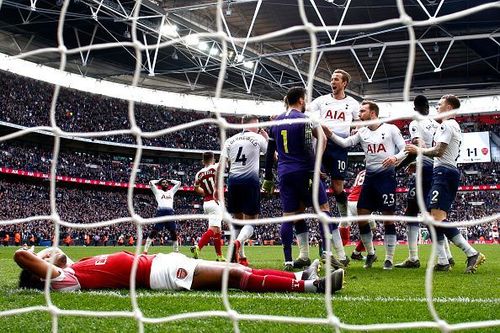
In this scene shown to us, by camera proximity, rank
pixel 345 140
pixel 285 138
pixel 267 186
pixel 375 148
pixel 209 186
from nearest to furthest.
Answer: pixel 285 138 → pixel 267 186 → pixel 345 140 → pixel 375 148 → pixel 209 186

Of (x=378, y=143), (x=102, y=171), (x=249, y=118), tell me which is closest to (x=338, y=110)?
(x=378, y=143)

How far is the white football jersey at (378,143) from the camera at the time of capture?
6.23m

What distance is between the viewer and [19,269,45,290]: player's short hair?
4188mm

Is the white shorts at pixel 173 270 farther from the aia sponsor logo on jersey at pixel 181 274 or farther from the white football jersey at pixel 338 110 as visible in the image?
the white football jersey at pixel 338 110

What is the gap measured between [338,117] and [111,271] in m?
3.45

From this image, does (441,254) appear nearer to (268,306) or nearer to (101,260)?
(268,306)

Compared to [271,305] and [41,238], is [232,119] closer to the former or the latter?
[41,238]

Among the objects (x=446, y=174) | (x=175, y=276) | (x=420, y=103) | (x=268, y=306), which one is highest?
(x=420, y=103)

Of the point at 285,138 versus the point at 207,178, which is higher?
the point at 285,138

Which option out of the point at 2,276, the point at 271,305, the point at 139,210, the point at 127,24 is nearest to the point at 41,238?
the point at 139,210

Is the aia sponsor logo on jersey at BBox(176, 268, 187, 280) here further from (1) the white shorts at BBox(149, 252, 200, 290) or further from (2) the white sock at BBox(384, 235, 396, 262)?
(2) the white sock at BBox(384, 235, 396, 262)

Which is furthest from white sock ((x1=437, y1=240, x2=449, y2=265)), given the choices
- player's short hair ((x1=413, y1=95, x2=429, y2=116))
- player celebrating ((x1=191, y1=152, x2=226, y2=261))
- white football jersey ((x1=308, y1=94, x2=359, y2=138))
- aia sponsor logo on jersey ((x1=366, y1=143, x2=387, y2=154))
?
player celebrating ((x1=191, y1=152, x2=226, y2=261))

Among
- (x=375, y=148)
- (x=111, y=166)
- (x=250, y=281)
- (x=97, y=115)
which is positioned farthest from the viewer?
(x=111, y=166)

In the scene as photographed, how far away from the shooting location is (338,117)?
6484 mm
